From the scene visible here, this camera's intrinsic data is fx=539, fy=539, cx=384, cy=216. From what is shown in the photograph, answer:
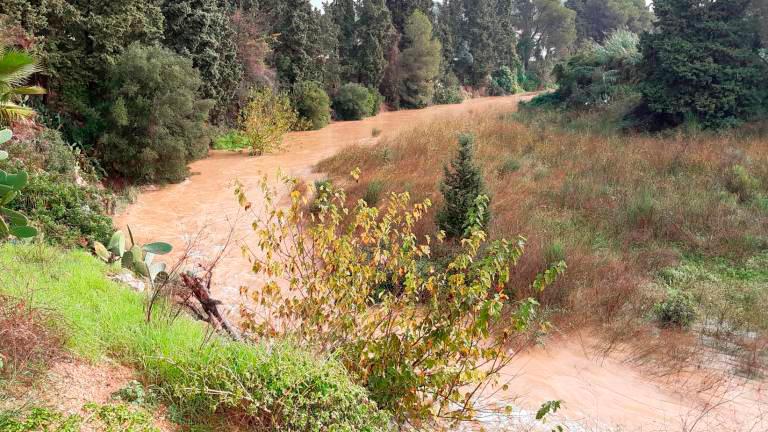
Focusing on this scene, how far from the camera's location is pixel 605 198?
9469 mm

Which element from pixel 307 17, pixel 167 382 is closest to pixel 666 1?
pixel 307 17

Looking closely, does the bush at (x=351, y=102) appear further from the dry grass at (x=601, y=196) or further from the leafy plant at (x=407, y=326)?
the leafy plant at (x=407, y=326)

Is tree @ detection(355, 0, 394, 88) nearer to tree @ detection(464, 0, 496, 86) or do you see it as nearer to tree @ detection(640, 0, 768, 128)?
tree @ detection(464, 0, 496, 86)

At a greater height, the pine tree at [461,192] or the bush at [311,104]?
the bush at [311,104]

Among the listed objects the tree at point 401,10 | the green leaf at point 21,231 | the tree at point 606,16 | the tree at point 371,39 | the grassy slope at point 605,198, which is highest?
the tree at point 606,16

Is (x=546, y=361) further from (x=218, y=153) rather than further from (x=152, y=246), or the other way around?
(x=218, y=153)

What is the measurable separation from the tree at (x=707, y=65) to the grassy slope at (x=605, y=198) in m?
1.78

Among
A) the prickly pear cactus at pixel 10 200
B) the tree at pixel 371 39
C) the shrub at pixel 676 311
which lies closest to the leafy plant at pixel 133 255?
the prickly pear cactus at pixel 10 200

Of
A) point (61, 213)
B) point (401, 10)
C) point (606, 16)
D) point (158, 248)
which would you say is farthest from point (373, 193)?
point (606, 16)

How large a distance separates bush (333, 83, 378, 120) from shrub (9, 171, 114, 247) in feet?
72.0

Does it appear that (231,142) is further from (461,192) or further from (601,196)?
(601,196)

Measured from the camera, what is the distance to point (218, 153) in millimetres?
16781

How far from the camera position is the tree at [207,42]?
51.0ft

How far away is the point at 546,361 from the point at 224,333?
10.1ft
